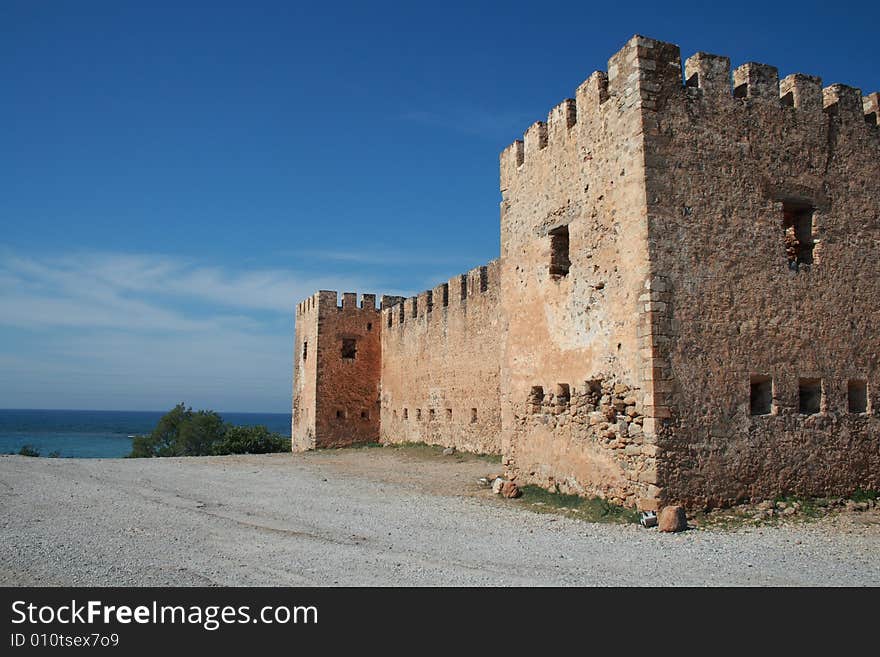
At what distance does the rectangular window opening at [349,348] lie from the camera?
22650mm

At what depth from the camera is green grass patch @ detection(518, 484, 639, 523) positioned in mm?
8070

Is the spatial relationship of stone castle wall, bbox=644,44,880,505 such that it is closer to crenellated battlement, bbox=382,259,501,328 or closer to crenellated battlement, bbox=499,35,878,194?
crenellated battlement, bbox=499,35,878,194

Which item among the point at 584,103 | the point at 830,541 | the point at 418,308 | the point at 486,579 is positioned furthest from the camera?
the point at 418,308

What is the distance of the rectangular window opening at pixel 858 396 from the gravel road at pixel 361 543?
1400 millimetres

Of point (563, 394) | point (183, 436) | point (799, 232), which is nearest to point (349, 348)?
point (183, 436)

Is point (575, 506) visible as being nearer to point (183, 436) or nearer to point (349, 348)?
point (349, 348)

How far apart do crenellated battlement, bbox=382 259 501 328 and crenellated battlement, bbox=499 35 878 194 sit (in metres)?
6.42

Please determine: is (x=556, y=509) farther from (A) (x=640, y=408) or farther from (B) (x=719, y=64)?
(B) (x=719, y=64)

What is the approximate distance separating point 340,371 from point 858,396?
16.1 metres

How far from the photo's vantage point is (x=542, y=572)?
574 centimetres

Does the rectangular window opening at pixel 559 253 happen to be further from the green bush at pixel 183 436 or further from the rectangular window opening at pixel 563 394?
the green bush at pixel 183 436

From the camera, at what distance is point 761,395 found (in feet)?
27.9
